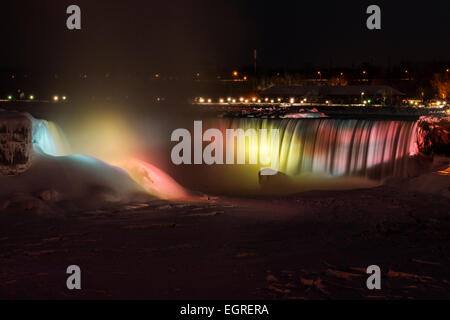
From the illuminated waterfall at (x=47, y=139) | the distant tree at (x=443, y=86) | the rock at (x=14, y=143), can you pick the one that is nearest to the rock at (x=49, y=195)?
the rock at (x=14, y=143)

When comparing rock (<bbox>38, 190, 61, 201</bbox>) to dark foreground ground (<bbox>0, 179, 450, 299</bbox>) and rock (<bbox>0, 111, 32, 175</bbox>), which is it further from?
rock (<bbox>0, 111, 32, 175</bbox>)

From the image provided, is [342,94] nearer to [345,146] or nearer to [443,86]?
[443,86]

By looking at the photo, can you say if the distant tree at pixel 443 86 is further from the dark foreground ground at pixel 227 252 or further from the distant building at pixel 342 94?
the dark foreground ground at pixel 227 252

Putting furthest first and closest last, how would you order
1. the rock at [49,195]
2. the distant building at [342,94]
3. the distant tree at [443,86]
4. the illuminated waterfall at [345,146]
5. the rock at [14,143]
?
the distant tree at [443,86]
the distant building at [342,94]
the illuminated waterfall at [345,146]
the rock at [14,143]
the rock at [49,195]

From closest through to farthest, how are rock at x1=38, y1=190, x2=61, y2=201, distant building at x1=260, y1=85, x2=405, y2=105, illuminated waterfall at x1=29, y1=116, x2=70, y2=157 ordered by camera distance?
rock at x1=38, y1=190, x2=61, y2=201, illuminated waterfall at x1=29, y1=116, x2=70, y2=157, distant building at x1=260, y1=85, x2=405, y2=105

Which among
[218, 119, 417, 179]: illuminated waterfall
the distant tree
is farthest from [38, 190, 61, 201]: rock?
the distant tree

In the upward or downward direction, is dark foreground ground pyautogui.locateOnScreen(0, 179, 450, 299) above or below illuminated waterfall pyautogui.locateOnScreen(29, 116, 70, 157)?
below

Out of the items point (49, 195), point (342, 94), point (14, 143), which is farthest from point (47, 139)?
point (342, 94)
